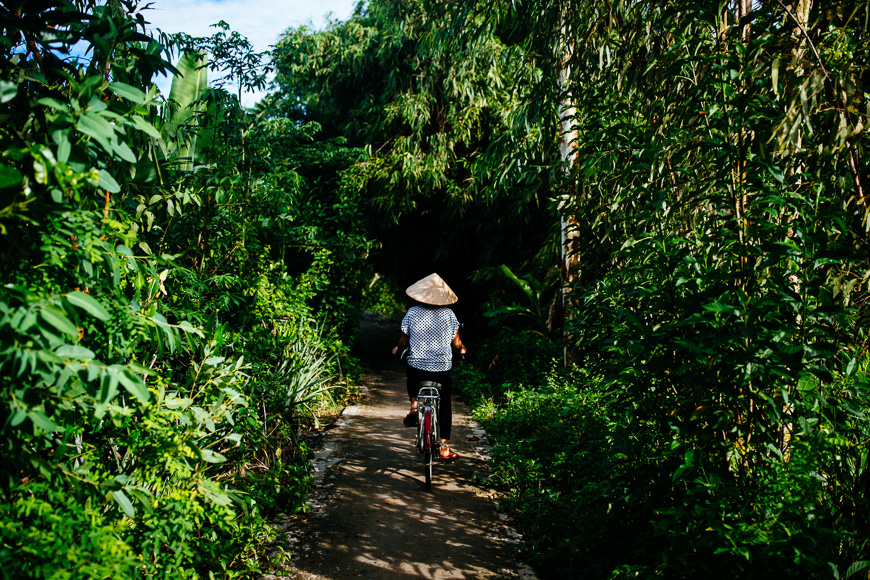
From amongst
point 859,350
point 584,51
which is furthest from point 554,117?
point 859,350

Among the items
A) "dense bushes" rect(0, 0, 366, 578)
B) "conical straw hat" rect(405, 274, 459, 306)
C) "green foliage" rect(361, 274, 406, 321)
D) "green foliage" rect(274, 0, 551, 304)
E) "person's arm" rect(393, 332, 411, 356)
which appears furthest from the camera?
"green foliage" rect(361, 274, 406, 321)

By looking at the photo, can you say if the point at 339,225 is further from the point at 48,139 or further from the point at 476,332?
the point at 48,139

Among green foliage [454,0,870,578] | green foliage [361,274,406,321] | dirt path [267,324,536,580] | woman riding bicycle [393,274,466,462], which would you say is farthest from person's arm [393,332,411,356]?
green foliage [361,274,406,321]

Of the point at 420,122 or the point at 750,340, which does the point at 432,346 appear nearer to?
the point at 750,340

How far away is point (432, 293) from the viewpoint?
6074 millimetres

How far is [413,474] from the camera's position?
5.78 m

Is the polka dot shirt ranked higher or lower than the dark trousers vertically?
higher

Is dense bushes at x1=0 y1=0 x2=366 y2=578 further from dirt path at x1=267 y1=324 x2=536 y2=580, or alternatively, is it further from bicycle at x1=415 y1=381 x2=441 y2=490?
bicycle at x1=415 y1=381 x2=441 y2=490

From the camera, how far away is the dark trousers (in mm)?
5871

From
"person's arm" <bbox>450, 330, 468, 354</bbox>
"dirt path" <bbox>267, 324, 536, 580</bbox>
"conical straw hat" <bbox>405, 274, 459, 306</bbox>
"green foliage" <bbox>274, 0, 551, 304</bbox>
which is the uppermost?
"green foliage" <bbox>274, 0, 551, 304</bbox>

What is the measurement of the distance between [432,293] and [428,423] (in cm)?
144

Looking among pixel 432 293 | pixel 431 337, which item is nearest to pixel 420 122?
pixel 432 293

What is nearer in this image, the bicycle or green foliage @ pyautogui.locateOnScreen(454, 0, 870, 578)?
green foliage @ pyautogui.locateOnScreen(454, 0, 870, 578)

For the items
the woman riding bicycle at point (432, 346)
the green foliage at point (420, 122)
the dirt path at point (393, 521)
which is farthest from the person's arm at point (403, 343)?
the green foliage at point (420, 122)
